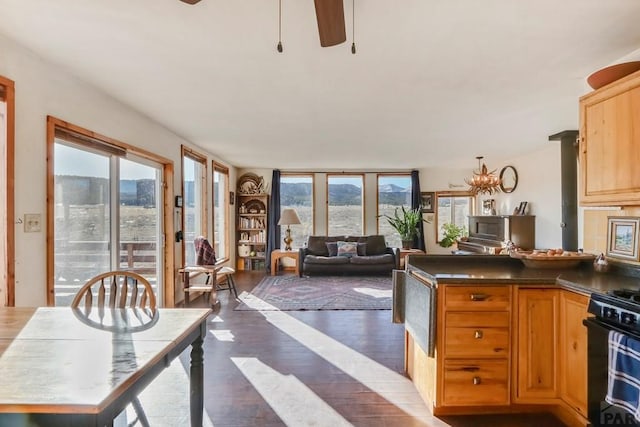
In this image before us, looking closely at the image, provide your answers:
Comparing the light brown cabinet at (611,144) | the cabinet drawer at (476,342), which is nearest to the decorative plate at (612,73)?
the light brown cabinet at (611,144)

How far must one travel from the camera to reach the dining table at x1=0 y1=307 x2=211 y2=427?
0.87 m

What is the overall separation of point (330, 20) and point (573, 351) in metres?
2.20

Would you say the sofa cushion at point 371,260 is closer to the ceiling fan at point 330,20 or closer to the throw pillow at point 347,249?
the throw pillow at point 347,249

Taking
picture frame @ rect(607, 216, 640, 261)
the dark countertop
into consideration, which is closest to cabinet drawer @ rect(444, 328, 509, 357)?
the dark countertop

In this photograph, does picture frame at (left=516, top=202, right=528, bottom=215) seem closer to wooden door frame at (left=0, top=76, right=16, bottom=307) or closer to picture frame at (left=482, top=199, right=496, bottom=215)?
picture frame at (left=482, top=199, right=496, bottom=215)

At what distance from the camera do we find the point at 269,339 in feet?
10.6

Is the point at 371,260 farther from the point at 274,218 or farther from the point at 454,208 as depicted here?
the point at 454,208

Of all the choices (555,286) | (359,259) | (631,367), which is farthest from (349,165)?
(631,367)

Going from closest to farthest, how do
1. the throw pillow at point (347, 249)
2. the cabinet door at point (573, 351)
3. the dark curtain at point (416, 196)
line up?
the cabinet door at point (573, 351) → the throw pillow at point (347, 249) → the dark curtain at point (416, 196)

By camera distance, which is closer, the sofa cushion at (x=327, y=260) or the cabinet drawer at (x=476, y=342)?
the cabinet drawer at (x=476, y=342)

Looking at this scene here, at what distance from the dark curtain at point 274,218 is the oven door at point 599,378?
6115mm

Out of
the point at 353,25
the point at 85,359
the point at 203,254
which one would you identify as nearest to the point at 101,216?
the point at 203,254

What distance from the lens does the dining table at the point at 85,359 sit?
2.84 ft

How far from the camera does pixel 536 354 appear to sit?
199cm
